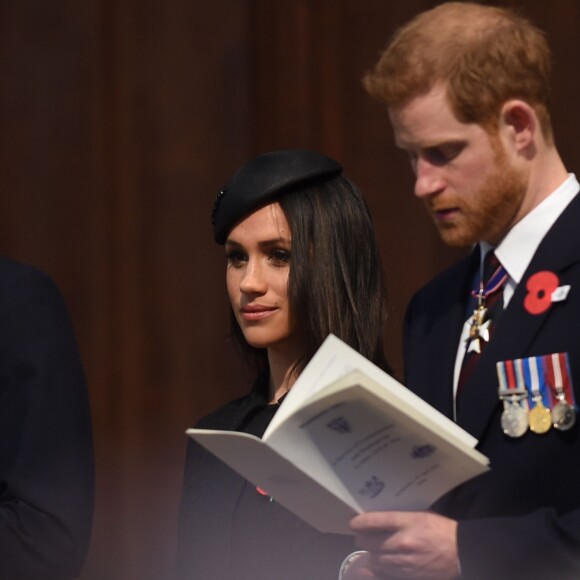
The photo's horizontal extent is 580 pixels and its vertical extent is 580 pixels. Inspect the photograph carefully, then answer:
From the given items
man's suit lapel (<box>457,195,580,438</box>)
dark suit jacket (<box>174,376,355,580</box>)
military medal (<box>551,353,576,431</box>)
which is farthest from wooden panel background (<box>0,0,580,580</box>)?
military medal (<box>551,353,576,431</box>)

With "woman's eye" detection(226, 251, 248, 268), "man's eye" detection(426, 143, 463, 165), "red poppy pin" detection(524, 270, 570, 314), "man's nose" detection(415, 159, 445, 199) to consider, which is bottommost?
"red poppy pin" detection(524, 270, 570, 314)

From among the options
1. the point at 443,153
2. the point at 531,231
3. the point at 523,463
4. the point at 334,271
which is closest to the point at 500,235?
the point at 531,231

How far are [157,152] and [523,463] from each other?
7.15 feet

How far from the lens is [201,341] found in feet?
13.8

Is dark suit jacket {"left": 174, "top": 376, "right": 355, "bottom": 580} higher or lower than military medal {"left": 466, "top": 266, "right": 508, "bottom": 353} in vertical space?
lower

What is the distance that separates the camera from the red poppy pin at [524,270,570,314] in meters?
2.35

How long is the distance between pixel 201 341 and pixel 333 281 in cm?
137

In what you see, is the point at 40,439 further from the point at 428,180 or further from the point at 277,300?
the point at 428,180

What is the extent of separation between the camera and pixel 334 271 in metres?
2.88

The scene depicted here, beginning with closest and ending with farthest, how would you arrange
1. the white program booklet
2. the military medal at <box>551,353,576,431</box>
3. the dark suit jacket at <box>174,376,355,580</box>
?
the white program booklet, the military medal at <box>551,353,576,431</box>, the dark suit jacket at <box>174,376,355,580</box>

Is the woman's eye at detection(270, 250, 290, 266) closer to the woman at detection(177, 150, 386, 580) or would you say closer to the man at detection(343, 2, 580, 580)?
the woman at detection(177, 150, 386, 580)

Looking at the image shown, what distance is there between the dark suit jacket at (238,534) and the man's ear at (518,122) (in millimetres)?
826

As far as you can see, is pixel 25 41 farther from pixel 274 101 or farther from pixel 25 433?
pixel 25 433

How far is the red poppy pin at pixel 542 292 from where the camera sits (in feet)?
7.72
